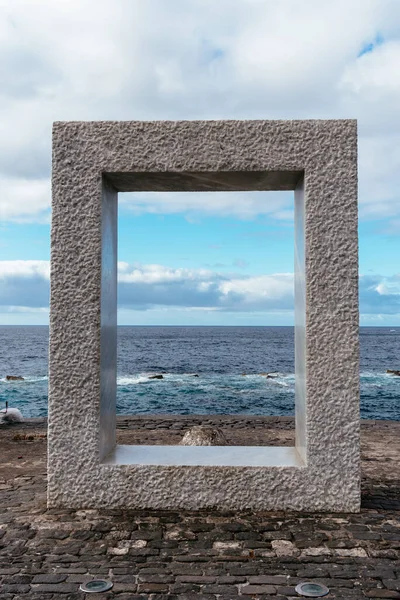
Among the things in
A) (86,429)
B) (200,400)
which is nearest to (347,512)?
(86,429)

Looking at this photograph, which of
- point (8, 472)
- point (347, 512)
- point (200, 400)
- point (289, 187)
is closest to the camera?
point (347, 512)

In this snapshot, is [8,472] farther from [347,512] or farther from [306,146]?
[306,146]

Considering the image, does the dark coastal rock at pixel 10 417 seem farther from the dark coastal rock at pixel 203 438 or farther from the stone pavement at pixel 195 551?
the stone pavement at pixel 195 551

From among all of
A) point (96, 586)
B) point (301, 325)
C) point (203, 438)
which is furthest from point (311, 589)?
point (203, 438)

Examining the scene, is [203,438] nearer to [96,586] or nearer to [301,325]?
[301,325]

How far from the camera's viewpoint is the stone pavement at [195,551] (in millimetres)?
3387

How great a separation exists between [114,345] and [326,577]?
2.97 metres

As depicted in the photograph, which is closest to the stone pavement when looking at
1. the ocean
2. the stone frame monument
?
the stone frame monument

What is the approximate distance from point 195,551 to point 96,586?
785mm

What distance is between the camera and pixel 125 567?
365cm

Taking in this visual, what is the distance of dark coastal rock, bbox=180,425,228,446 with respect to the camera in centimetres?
726

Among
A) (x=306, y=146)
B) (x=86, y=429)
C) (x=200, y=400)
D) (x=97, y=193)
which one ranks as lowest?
(x=200, y=400)

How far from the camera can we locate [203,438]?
730 centimetres

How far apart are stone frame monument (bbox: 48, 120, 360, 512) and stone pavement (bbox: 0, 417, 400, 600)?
0.21 m
